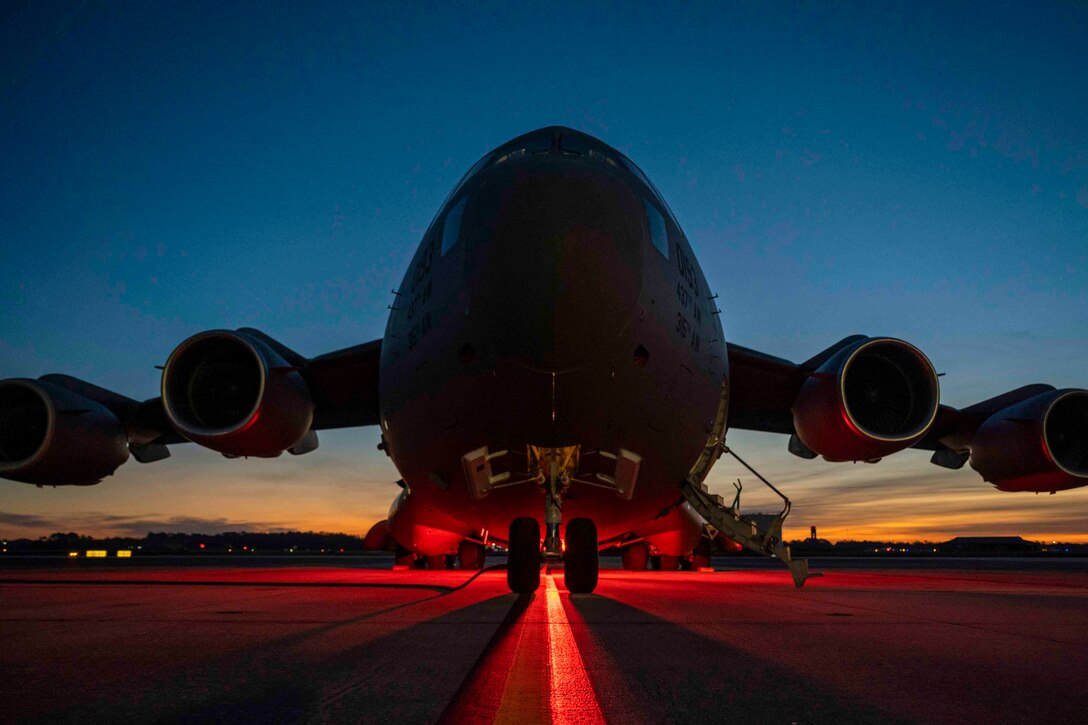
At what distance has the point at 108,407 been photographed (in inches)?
380

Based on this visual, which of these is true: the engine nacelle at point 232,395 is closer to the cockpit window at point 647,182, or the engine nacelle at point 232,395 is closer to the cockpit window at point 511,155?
the cockpit window at point 511,155

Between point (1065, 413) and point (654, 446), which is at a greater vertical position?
point (1065, 413)

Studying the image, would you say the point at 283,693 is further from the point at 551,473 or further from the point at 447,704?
the point at 551,473

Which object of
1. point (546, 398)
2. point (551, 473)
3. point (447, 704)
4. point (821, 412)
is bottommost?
point (447, 704)

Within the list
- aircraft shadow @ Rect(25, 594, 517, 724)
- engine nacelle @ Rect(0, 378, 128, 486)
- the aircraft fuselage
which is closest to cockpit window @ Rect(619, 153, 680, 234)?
the aircraft fuselage

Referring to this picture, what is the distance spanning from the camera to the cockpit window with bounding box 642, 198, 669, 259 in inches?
231

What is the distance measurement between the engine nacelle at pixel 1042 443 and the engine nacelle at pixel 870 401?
2117 millimetres

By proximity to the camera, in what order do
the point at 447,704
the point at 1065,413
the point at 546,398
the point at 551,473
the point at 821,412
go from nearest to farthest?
the point at 447,704 → the point at 546,398 → the point at 551,473 → the point at 821,412 → the point at 1065,413

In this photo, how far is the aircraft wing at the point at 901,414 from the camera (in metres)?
8.04

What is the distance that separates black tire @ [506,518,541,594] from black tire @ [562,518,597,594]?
0.31 metres

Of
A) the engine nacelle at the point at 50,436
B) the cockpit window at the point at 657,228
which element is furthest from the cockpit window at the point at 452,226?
the engine nacelle at the point at 50,436

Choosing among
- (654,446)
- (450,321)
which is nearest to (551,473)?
(654,446)

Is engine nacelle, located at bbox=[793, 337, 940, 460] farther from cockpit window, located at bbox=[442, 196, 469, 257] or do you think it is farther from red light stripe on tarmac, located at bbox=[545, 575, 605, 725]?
red light stripe on tarmac, located at bbox=[545, 575, 605, 725]

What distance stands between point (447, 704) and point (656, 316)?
3.75m
